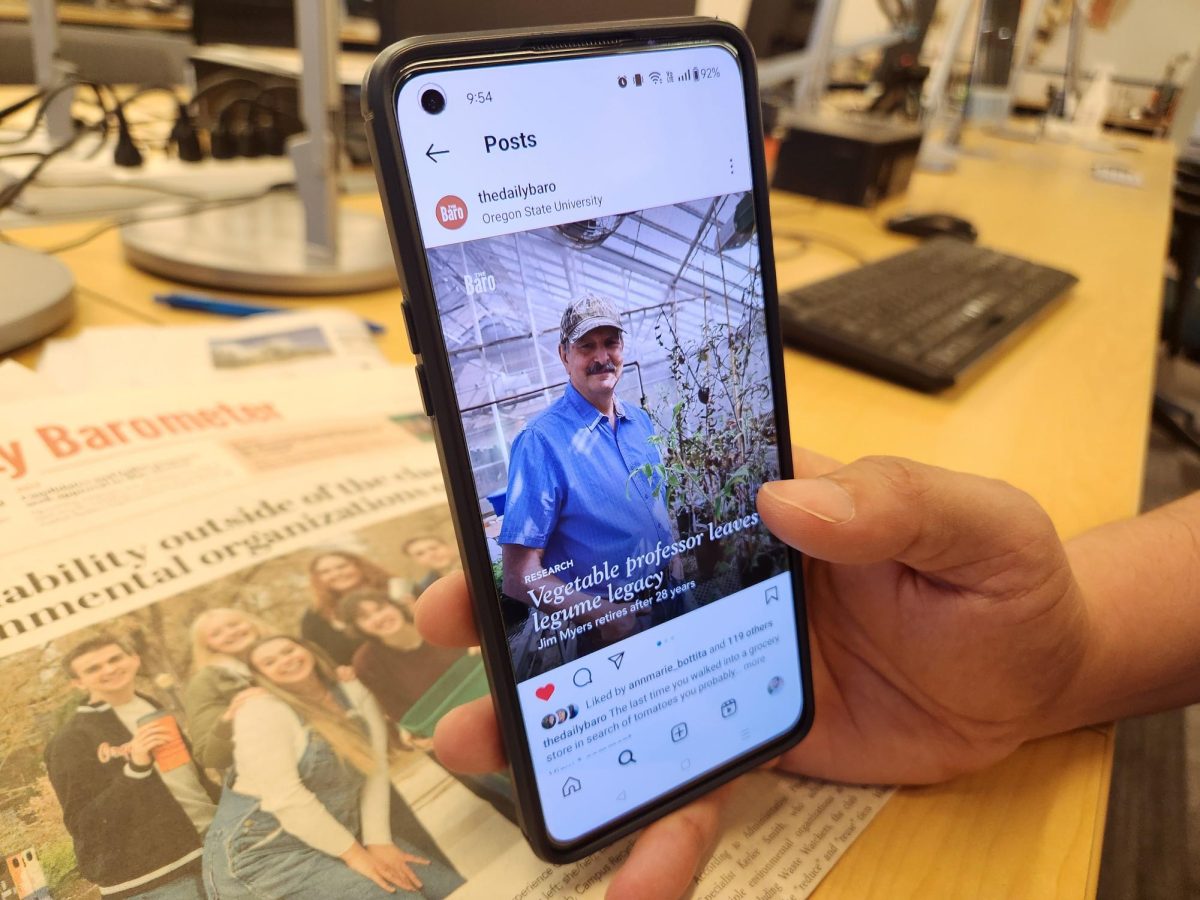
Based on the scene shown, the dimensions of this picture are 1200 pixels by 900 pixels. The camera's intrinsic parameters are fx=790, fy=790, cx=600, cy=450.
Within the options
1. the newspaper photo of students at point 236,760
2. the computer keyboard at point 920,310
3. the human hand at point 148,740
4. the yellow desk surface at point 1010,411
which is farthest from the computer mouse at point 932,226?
the human hand at point 148,740

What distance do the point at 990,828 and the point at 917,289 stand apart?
1.84 ft

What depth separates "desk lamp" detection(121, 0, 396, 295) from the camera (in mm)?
593

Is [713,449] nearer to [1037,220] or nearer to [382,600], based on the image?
[382,600]

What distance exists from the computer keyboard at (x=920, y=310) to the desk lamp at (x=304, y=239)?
1.18ft

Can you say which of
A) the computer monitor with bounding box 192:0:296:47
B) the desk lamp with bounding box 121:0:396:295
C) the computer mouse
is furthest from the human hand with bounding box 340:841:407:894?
the computer monitor with bounding box 192:0:296:47

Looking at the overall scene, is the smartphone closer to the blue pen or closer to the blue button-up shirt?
the blue button-up shirt

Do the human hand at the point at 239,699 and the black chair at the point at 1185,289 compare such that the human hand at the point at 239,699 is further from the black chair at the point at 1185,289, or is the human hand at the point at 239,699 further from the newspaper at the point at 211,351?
the black chair at the point at 1185,289

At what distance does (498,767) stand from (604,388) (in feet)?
0.48

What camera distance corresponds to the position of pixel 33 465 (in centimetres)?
42

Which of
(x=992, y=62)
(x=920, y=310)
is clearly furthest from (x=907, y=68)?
(x=920, y=310)

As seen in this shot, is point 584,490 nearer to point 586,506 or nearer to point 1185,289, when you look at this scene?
point 586,506

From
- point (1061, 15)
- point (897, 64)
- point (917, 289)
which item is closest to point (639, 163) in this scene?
point (917, 289)

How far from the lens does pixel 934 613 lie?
341mm

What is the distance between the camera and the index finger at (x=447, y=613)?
303 mm
